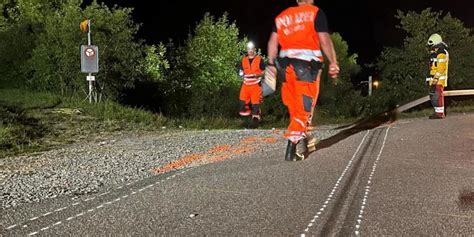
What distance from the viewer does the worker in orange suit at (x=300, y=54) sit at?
4938 millimetres

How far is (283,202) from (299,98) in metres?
1.37

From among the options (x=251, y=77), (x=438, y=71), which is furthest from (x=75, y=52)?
(x=438, y=71)

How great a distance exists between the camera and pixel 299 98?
209 inches

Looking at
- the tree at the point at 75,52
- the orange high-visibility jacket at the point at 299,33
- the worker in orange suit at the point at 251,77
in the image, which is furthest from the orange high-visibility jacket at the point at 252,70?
the tree at the point at 75,52

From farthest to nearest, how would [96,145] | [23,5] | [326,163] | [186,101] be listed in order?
[23,5], [186,101], [96,145], [326,163]

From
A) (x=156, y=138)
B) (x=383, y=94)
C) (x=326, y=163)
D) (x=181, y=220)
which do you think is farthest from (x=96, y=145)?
(x=383, y=94)

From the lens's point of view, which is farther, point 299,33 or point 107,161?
point 107,161

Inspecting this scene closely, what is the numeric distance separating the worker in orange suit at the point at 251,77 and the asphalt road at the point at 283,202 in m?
5.10

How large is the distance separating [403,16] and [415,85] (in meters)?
3.39

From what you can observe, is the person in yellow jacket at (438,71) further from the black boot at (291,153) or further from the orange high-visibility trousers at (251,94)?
the black boot at (291,153)

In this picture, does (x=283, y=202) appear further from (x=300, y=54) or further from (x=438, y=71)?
(x=438, y=71)

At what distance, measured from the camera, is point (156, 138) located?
10453 millimetres

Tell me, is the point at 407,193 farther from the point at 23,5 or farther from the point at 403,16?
the point at 23,5

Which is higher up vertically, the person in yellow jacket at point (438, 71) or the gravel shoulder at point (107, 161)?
the person in yellow jacket at point (438, 71)
